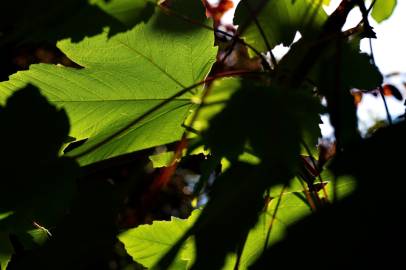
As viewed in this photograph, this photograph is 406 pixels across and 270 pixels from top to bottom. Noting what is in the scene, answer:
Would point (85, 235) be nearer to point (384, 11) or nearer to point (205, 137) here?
point (205, 137)

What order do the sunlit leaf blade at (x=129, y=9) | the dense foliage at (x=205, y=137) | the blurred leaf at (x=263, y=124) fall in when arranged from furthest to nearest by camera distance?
the sunlit leaf blade at (x=129, y=9) → the dense foliage at (x=205, y=137) → the blurred leaf at (x=263, y=124)

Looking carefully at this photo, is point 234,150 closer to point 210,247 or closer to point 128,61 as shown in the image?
point 210,247

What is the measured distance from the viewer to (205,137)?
0.56m

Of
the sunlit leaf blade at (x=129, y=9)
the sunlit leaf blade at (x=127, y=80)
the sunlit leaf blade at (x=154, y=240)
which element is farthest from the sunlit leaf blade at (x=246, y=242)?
the sunlit leaf blade at (x=129, y=9)

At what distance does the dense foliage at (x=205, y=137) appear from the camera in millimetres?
655

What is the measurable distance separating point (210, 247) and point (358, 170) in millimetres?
283

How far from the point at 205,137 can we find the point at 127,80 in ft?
1.58

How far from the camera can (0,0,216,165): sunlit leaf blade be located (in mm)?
967

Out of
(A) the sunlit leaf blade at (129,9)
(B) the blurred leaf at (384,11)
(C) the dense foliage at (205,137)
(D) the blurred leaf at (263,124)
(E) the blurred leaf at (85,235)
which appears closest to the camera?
(D) the blurred leaf at (263,124)

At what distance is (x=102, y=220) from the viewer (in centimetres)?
95

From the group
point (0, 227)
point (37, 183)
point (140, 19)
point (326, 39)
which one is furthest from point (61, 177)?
point (326, 39)

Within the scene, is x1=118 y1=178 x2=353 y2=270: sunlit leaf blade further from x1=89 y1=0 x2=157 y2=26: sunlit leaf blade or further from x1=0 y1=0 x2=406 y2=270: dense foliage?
x1=89 y1=0 x2=157 y2=26: sunlit leaf blade

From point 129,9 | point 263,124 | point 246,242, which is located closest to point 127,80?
point 129,9

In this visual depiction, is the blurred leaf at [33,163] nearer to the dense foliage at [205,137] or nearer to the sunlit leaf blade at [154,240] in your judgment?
the dense foliage at [205,137]
